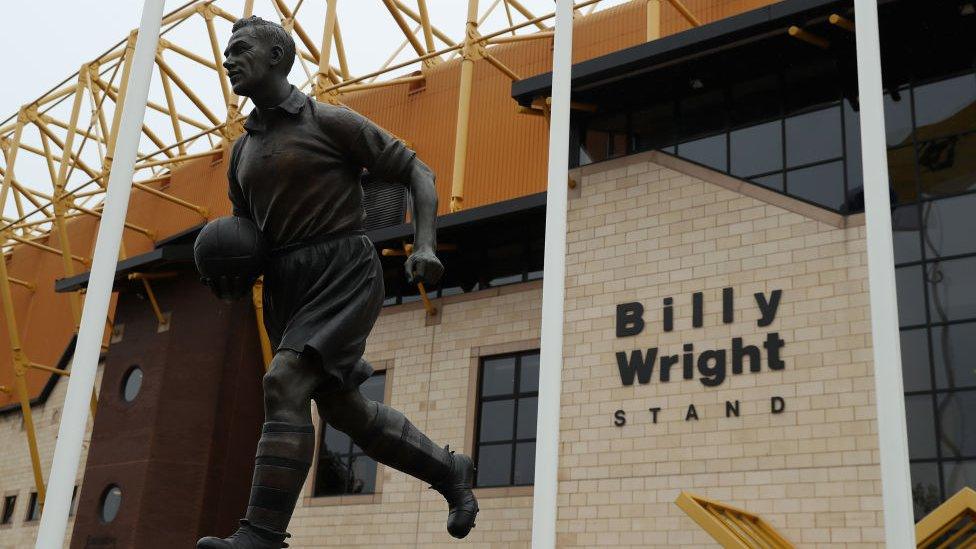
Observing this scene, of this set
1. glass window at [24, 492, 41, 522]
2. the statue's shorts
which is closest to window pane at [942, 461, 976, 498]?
the statue's shorts

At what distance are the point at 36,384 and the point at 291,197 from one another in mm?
28553

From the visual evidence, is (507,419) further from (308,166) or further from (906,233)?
(308,166)

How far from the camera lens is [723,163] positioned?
15234 mm

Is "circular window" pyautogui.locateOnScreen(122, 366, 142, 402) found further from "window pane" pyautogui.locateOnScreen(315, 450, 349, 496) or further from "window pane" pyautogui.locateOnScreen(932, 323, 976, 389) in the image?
"window pane" pyautogui.locateOnScreen(932, 323, 976, 389)

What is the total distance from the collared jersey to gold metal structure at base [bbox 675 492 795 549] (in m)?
8.50

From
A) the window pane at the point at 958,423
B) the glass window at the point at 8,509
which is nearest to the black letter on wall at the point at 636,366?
the window pane at the point at 958,423

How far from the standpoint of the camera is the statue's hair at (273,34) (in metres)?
3.74

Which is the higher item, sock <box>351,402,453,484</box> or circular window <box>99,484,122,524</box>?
circular window <box>99,484,122,524</box>

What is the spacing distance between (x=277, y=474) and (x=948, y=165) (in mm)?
12405

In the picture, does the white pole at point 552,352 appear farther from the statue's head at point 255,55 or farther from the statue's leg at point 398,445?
the statue's head at point 255,55

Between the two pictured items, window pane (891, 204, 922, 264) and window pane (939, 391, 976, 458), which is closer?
window pane (939, 391, 976, 458)

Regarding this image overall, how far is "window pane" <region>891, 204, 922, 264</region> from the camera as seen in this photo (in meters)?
13.6

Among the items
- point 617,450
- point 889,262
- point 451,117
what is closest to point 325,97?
point 451,117

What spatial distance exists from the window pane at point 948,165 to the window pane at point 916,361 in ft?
6.23
